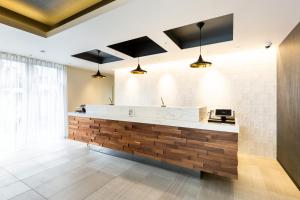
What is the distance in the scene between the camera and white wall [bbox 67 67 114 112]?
5.98 m

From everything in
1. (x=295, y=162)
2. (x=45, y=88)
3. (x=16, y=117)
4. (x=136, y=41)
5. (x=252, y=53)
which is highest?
(x=136, y=41)

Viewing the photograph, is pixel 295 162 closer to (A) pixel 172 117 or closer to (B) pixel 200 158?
(B) pixel 200 158

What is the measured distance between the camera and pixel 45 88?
16.9 ft

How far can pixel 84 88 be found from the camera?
21.3ft

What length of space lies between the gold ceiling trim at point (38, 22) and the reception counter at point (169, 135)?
198cm

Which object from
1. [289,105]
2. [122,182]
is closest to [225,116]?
[289,105]

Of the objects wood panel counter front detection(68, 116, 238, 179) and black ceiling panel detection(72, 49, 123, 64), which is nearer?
wood panel counter front detection(68, 116, 238, 179)

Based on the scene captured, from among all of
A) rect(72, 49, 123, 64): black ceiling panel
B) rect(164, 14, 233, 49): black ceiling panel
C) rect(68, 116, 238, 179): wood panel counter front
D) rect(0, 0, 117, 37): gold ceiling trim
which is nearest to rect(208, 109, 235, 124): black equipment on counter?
rect(68, 116, 238, 179): wood panel counter front

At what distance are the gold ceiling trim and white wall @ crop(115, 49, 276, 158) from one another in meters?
3.12

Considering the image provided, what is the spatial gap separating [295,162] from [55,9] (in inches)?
193

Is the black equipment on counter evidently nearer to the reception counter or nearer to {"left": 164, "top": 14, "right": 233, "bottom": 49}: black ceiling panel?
the reception counter

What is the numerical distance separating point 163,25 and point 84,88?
4957 millimetres

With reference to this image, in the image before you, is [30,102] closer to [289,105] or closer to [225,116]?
[225,116]

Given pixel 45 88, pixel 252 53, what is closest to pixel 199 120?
pixel 252 53
